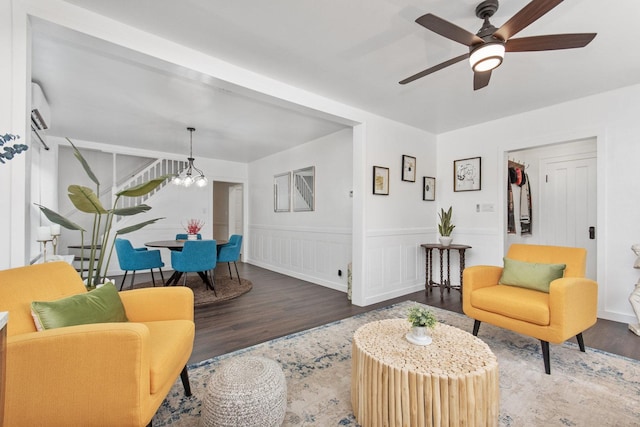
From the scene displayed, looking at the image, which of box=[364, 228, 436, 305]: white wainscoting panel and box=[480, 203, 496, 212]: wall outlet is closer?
box=[364, 228, 436, 305]: white wainscoting panel

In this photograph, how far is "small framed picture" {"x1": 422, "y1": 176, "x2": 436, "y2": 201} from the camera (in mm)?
4488

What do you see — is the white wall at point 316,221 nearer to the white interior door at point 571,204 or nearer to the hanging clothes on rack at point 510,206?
the hanging clothes on rack at point 510,206

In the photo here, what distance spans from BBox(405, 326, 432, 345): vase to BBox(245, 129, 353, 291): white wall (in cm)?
278

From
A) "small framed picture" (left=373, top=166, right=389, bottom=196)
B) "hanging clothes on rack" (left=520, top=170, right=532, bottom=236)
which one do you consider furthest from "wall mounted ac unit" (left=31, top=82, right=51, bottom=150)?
"hanging clothes on rack" (left=520, top=170, right=532, bottom=236)

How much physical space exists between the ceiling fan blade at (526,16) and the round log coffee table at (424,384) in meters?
1.73

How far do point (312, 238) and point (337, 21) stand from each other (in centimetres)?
355

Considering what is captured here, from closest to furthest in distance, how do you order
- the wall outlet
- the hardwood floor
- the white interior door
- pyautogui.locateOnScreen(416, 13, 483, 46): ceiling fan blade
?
1. pyautogui.locateOnScreen(416, 13, 483, 46): ceiling fan blade
2. the hardwood floor
3. the wall outlet
4. the white interior door

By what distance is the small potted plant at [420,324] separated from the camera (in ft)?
5.33

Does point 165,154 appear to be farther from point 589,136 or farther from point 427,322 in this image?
point 589,136

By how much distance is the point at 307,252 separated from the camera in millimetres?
5215

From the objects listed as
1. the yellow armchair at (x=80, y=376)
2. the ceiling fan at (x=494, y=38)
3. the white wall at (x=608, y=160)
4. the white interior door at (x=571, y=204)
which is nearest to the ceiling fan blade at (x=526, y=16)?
the ceiling fan at (x=494, y=38)

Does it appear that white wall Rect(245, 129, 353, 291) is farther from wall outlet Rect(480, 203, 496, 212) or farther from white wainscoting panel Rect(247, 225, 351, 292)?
wall outlet Rect(480, 203, 496, 212)

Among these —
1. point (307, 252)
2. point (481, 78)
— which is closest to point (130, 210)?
point (481, 78)

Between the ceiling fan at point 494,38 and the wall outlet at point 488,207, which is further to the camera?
the wall outlet at point 488,207
